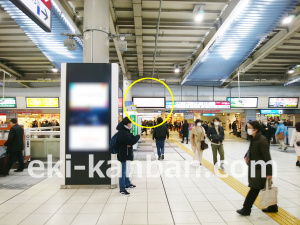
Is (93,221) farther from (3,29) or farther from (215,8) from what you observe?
(3,29)

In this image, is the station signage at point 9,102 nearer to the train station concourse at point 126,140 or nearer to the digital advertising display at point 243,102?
the train station concourse at point 126,140

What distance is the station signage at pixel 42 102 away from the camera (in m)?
14.5

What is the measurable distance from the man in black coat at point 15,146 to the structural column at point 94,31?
3.00 metres

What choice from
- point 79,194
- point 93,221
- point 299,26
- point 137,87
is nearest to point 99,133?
point 79,194

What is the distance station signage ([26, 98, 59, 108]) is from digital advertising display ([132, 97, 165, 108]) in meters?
5.16

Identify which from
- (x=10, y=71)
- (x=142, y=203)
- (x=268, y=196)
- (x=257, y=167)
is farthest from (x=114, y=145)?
(x=10, y=71)

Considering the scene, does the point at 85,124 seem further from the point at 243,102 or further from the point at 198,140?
the point at 243,102

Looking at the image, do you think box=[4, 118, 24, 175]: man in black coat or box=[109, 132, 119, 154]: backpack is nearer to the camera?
box=[109, 132, 119, 154]: backpack

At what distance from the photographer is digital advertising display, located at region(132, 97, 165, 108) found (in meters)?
14.0

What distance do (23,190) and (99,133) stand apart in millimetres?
2034

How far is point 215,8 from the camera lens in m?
7.09

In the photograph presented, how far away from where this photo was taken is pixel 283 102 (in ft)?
50.3

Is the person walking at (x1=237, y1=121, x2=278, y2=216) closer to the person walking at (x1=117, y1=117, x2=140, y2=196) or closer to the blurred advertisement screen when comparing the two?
the person walking at (x1=117, y1=117, x2=140, y2=196)

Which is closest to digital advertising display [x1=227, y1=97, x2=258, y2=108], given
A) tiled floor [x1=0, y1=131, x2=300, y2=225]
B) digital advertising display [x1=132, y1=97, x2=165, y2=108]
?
digital advertising display [x1=132, y1=97, x2=165, y2=108]
